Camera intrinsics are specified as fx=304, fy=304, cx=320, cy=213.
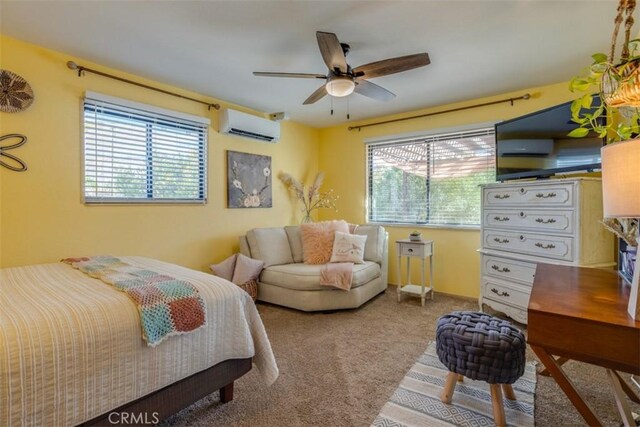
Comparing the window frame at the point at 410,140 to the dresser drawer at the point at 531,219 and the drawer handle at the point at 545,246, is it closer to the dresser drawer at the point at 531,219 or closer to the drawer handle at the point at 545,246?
the dresser drawer at the point at 531,219

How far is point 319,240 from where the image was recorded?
12.2 feet

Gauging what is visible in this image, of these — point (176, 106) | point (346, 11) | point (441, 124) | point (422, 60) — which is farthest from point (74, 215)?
point (441, 124)

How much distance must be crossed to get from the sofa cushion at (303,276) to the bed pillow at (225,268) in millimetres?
348

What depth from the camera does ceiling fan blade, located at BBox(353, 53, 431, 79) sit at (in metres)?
2.06

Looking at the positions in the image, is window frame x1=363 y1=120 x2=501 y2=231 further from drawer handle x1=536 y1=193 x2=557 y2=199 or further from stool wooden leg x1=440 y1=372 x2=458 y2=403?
stool wooden leg x1=440 y1=372 x2=458 y2=403

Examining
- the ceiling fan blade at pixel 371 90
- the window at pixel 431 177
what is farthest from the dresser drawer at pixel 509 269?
the ceiling fan blade at pixel 371 90

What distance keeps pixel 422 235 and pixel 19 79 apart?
420 centimetres

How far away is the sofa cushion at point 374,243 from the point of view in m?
3.79

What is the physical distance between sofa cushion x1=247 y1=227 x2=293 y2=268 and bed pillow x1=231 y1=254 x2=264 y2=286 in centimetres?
11

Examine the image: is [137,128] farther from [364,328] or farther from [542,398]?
[542,398]

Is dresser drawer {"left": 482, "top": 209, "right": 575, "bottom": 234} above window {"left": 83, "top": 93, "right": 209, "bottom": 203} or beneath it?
beneath

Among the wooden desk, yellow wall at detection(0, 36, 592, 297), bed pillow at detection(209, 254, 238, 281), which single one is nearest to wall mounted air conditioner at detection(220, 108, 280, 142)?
yellow wall at detection(0, 36, 592, 297)

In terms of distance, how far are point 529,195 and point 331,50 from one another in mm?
2056

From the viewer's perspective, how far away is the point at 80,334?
45.7 inches
